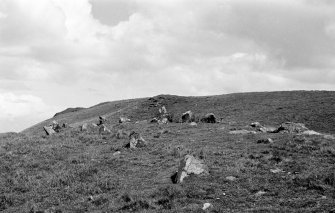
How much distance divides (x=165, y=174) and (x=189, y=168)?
1924 mm

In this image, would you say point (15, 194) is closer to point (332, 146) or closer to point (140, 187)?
point (140, 187)

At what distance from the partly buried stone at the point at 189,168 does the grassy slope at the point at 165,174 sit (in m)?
0.49

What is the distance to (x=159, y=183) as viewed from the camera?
67.3 ft

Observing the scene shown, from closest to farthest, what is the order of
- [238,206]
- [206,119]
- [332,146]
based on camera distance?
[238,206]
[332,146]
[206,119]

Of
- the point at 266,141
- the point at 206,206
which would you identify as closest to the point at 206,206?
the point at 206,206

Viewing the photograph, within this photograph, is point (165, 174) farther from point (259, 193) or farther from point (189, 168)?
point (259, 193)

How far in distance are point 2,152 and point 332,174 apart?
25022 millimetres

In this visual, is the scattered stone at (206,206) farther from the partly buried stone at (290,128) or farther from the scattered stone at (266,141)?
the partly buried stone at (290,128)

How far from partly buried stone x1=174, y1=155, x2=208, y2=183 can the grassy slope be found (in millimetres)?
492

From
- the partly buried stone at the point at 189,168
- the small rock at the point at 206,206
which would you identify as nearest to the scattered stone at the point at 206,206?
the small rock at the point at 206,206

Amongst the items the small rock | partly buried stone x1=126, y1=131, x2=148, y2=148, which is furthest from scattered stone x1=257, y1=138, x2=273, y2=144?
the small rock

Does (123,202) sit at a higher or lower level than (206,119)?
lower

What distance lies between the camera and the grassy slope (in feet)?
56.1

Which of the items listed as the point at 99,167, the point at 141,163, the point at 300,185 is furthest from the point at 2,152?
the point at 300,185
